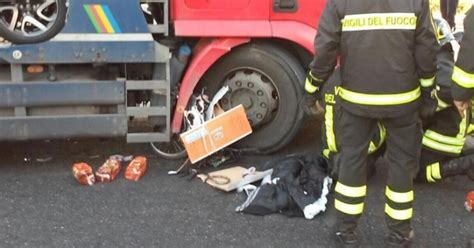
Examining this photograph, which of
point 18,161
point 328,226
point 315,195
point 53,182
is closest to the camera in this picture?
point 328,226

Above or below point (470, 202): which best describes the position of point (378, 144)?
above

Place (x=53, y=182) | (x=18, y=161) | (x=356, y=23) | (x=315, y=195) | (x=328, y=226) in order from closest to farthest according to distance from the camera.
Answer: (x=356, y=23)
(x=328, y=226)
(x=315, y=195)
(x=53, y=182)
(x=18, y=161)

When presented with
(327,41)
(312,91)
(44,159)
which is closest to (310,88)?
(312,91)

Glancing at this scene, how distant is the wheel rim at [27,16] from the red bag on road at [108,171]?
105 cm

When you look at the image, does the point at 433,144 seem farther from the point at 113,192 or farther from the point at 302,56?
the point at 113,192

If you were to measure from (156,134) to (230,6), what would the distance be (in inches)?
42.5

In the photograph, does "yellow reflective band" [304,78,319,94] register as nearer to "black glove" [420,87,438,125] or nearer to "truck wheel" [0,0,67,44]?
"black glove" [420,87,438,125]

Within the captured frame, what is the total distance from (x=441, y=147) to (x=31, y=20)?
9.77ft

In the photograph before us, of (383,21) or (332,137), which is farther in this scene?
(332,137)

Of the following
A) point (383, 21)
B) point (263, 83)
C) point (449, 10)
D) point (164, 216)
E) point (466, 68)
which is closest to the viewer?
point (466, 68)

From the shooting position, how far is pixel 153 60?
4555 mm

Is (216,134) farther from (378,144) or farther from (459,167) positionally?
(459,167)

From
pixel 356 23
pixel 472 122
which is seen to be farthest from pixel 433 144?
pixel 356 23

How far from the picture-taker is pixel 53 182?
4.52 metres
